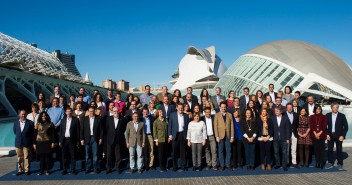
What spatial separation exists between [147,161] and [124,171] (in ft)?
2.07

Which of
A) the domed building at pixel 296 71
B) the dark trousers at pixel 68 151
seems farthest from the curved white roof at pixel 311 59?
the dark trousers at pixel 68 151

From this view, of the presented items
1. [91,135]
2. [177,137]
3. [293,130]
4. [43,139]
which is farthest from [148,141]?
[293,130]

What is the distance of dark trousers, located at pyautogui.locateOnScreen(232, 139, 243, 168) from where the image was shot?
7516 millimetres

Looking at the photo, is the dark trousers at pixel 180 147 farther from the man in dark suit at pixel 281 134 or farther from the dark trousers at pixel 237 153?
the man in dark suit at pixel 281 134

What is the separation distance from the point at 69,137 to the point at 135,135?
155 centimetres

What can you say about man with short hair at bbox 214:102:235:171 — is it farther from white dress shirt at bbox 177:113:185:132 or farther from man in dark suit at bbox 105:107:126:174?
man in dark suit at bbox 105:107:126:174

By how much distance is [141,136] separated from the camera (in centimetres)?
735

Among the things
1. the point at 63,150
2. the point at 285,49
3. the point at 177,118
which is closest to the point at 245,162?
the point at 177,118

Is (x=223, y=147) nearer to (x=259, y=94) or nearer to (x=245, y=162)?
(x=245, y=162)

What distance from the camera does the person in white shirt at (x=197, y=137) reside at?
24.0ft

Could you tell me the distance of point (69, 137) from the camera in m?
7.23

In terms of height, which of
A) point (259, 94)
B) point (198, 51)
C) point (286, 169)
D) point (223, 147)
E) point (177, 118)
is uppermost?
point (198, 51)

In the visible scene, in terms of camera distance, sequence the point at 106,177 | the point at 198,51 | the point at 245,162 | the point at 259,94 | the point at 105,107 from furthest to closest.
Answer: the point at 198,51
the point at 259,94
the point at 105,107
the point at 245,162
the point at 106,177

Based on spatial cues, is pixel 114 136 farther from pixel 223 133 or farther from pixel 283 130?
pixel 283 130
